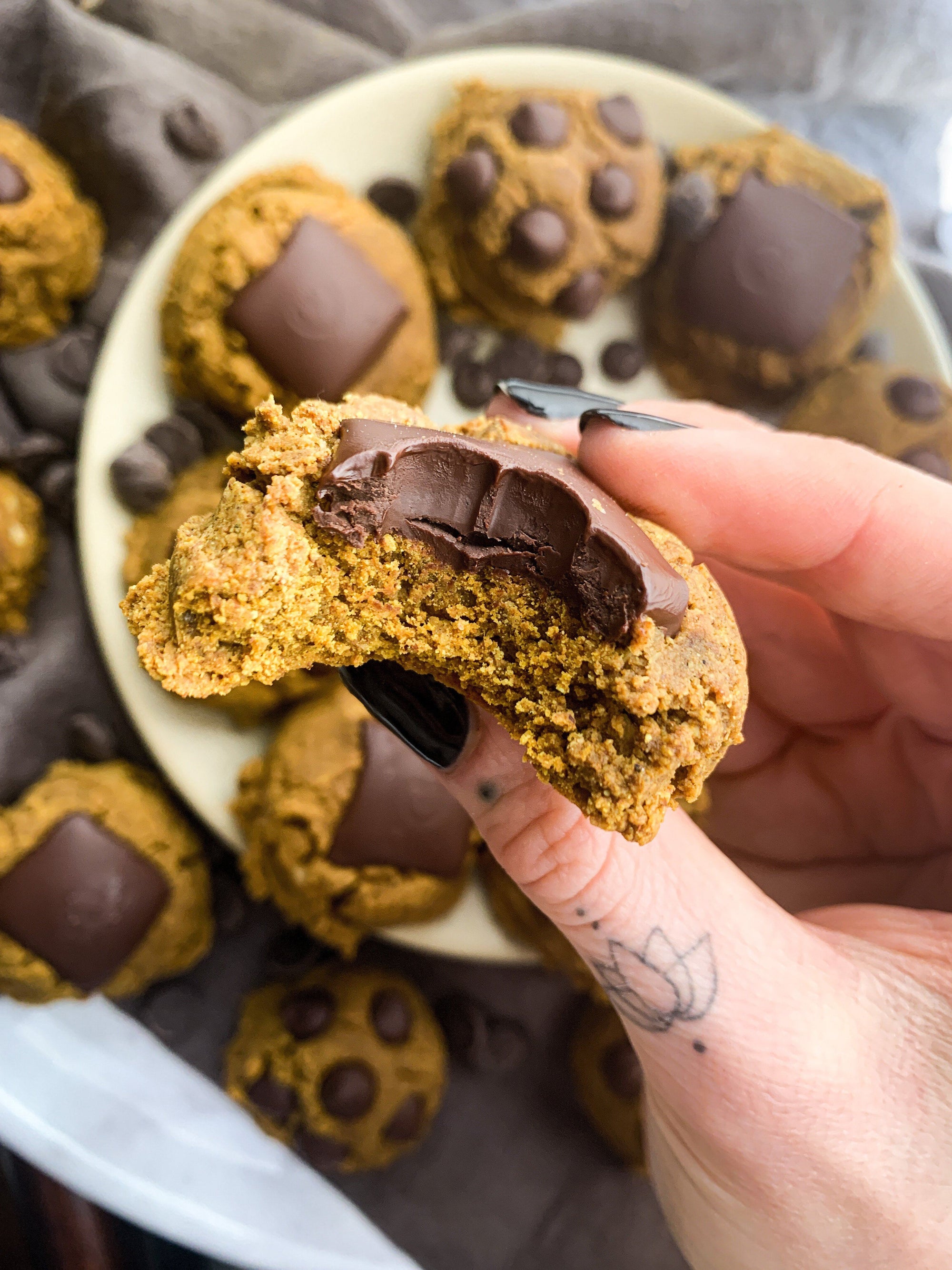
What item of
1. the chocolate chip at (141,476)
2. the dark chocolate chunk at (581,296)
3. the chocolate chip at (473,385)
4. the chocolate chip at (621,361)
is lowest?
the chocolate chip at (141,476)

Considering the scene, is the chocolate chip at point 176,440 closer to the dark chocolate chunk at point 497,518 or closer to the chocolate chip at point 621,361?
the chocolate chip at point 621,361

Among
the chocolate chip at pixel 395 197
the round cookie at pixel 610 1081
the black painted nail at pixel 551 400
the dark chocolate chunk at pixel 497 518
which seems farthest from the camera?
the round cookie at pixel 610 1081

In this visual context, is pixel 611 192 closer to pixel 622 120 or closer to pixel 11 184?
pixel 622 120

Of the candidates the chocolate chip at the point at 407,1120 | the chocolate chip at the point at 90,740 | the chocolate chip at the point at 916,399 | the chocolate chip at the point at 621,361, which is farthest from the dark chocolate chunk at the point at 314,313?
the chocolate chip at the point at 407,1120

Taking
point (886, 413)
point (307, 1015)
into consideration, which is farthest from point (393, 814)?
point (886, 413)

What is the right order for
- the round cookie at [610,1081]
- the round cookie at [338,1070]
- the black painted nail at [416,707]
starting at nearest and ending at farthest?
1. the black painted nail at [416,707]
2. the round cookie at [338,1070]
3. the round cookie at [610,1081]

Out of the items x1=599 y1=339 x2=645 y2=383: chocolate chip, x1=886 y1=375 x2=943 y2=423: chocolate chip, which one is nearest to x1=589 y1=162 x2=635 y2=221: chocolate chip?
x1=599 y1=339 x2=645 y2=383: chocolate chip

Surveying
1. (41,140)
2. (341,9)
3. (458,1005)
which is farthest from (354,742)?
(341,9)
